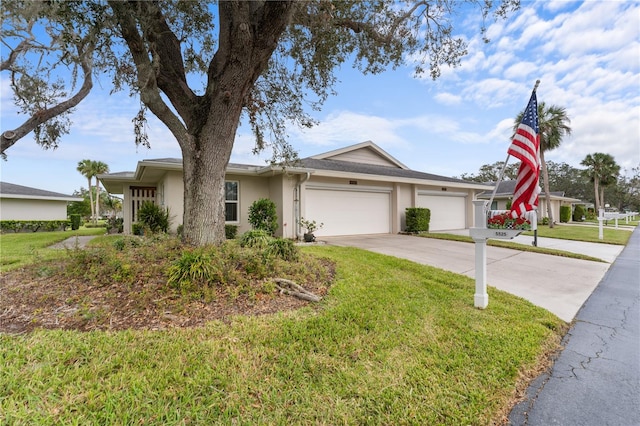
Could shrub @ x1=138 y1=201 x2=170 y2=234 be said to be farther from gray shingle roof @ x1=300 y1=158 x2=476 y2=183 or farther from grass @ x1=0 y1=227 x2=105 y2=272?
gray shingle roof @ x1=300 y1=158 x2=476 y2=183

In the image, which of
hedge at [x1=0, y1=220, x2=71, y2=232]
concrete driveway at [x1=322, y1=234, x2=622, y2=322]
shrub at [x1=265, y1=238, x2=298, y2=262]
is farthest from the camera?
hedge at [x1=0, y1=220, x2=71, y2=232]

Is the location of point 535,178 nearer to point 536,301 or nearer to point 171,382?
point 536,301

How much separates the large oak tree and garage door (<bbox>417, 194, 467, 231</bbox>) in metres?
9.40

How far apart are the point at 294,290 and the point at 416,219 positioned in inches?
426

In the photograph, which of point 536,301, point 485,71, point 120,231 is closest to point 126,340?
point 536,301

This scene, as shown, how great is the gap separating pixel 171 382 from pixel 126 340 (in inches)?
33.4

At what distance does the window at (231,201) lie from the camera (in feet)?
36.9

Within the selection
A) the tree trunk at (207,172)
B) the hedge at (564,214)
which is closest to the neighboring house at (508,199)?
the hedge at (564,214)

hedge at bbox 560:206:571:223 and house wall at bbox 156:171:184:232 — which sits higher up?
house wall at bbox 156:171:184:232

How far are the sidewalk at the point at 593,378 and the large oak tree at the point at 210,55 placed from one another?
472 cm

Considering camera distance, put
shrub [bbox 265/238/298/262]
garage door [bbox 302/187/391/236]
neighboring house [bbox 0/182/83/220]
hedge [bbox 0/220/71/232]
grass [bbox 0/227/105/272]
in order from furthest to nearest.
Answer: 1. neighboring house [bbox 0/182/83/220]
2. hedge [bbox 0/220/71/232]
3. garage door [bbox 302/187/391/236]
4. grass [bbox 0/227/105/272]
5. shrub [bbox 265/238/298/262]

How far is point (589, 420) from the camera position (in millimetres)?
2053

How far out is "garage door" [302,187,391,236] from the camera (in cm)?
1180

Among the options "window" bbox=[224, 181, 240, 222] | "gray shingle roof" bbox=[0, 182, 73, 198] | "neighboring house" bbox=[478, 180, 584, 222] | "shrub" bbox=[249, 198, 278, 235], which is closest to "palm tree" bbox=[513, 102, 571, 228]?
"neighboring house" bbox=[478, 180, 584, 222]
